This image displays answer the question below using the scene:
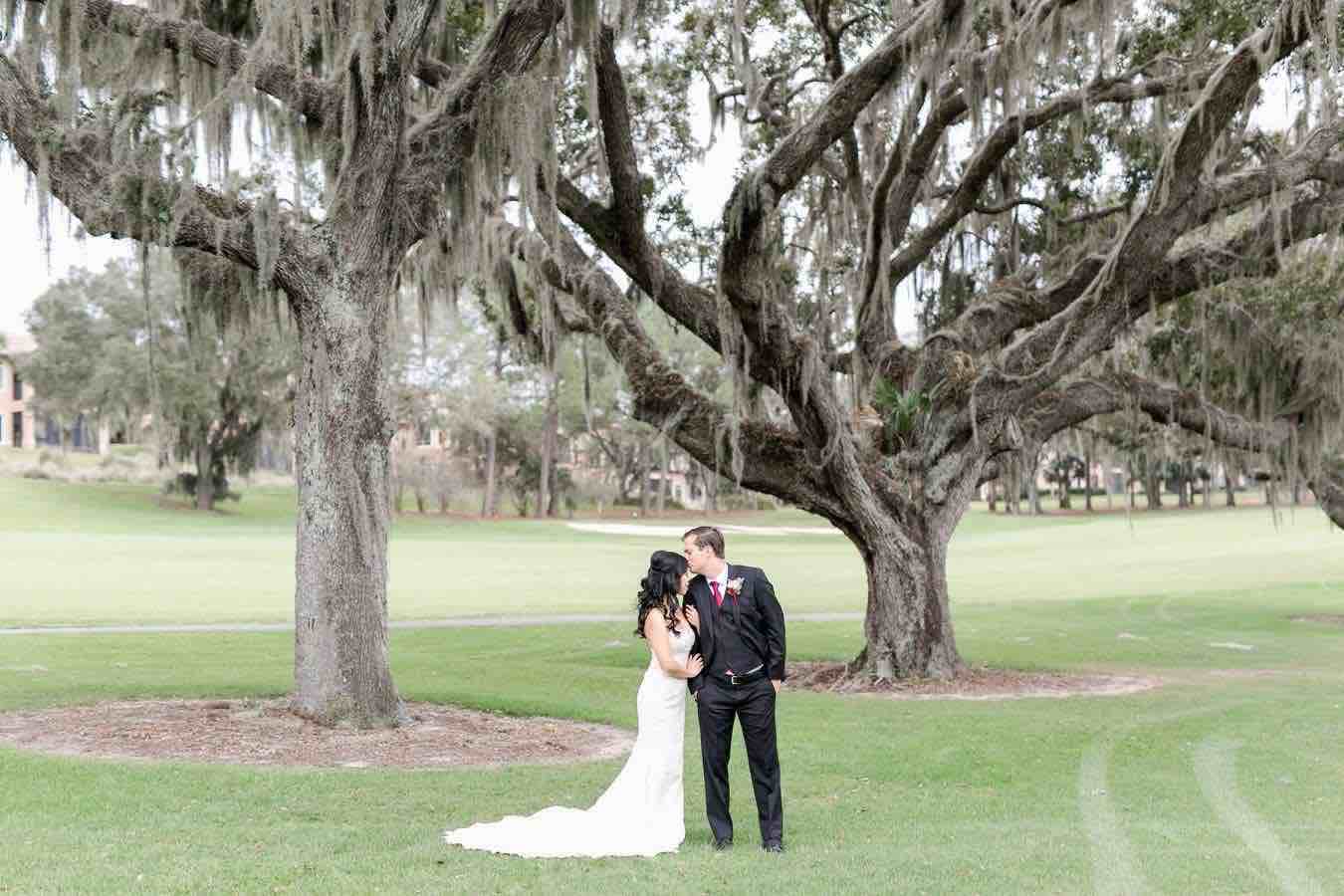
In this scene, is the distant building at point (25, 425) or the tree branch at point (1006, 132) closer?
the tree branch at point (1006, 132)

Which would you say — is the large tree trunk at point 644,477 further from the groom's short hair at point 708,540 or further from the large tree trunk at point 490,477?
the groom's short hair at point 708,540

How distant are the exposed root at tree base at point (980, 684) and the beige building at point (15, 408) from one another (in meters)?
71.0

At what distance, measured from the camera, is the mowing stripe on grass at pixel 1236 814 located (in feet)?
21.2

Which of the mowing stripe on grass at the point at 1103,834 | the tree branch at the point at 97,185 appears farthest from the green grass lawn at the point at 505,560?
the mowing stripe on grass at the point at 1103,834

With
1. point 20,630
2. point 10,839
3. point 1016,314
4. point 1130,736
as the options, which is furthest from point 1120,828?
point 20,630

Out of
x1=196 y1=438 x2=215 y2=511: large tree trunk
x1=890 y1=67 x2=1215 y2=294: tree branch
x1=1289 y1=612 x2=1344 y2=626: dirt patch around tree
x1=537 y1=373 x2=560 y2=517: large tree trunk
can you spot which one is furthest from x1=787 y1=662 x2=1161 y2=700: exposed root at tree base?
x1=196 y1=438 x2=215 y2=511: large tree trunk

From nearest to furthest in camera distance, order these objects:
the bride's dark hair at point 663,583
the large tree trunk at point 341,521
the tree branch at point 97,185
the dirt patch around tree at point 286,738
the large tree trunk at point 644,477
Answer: the bride's dark hair at point 663,583 < the dirt patch around tree at point 286,738 < the tree branch at point 97,185 < the large tree trunk at point 341,521 < the large tree trunk at point 644,477

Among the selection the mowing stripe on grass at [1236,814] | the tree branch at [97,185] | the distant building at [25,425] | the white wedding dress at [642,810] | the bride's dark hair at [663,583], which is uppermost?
the distant building at [25,425]

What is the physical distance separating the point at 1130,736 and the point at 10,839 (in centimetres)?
Result: 828

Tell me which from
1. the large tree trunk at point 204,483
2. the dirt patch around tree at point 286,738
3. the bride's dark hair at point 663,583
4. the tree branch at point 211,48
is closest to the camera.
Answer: the bride's dark hair at point 663,583

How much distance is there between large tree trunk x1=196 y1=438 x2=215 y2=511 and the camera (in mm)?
59688

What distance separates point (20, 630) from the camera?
65.5 ft

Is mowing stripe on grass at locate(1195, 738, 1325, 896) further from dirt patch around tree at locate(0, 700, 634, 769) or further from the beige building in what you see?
the beige building

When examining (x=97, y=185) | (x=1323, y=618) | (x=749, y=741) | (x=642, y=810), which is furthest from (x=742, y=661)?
(x=1323, y=618)
